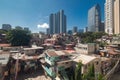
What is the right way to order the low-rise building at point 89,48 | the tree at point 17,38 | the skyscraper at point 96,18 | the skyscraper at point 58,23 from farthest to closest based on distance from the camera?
A: 1. the skyscraper at point 58,23
2. the skyscraper at point 96,18
3. the tree at point 17,38
4. the low-rise building at point 89,48

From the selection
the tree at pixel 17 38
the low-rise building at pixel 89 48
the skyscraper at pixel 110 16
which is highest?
the skyscraper at pixel 110 16

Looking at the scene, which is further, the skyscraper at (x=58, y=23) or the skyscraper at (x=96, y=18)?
the skyscraper at (x=58, y=23)

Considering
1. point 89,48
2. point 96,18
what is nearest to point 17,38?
point 89,48

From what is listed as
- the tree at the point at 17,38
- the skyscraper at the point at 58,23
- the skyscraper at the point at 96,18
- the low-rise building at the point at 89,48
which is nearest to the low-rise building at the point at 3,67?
the low-rise building at the point at 89,48

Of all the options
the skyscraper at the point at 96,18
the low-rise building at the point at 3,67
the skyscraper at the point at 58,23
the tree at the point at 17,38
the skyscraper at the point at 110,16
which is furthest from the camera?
the skyscraper at the point at 58,23

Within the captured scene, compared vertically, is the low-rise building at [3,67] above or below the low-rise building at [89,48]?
below

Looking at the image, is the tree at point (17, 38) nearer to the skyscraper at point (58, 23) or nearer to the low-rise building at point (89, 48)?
the low-rise building at point (89, 48)

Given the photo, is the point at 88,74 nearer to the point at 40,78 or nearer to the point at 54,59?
the point at 54,59

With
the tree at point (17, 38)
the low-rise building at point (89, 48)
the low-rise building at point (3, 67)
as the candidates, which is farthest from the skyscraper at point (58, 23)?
the low-rise building at point (3, 67)

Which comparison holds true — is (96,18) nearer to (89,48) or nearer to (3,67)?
(89,48)

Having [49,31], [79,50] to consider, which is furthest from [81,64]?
[49,31]
